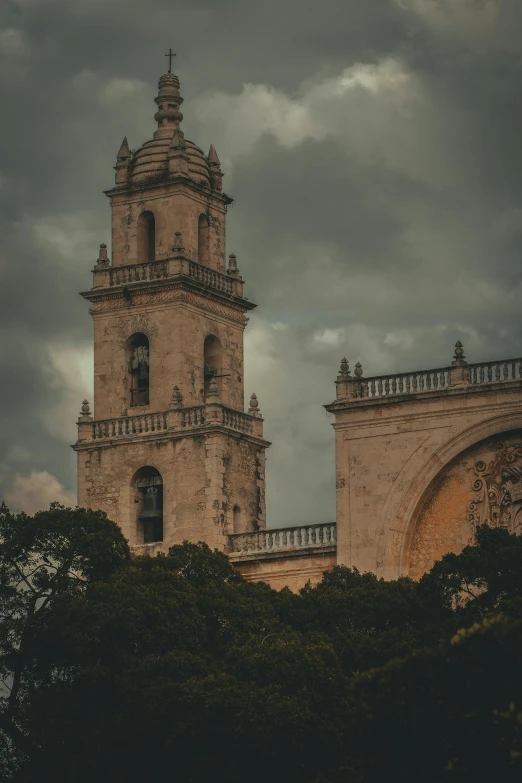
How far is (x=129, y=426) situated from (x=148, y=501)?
2.49m

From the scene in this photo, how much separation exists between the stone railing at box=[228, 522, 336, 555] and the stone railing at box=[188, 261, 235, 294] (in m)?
8.74

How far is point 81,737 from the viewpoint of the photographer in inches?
2149

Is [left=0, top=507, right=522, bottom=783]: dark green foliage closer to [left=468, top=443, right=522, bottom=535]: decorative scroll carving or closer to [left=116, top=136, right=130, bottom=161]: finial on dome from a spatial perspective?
[left=468, top=443, right=522, bottom=535]: decorative scroll carving

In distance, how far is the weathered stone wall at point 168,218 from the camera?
72.8 meters

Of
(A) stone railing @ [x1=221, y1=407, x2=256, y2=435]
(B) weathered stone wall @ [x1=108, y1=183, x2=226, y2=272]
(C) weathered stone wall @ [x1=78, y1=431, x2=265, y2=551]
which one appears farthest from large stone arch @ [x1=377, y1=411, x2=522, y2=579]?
(B) weathered stone wall @ [x1=108, y1=183, x2=226, y2=272]

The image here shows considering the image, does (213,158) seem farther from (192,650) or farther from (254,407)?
(192,650)

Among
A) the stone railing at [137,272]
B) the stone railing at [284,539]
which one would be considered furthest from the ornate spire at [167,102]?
the stone railing at [284,539]

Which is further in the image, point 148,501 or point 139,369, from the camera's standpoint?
point 139,369

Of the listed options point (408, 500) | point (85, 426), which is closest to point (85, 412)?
point (85, 426)

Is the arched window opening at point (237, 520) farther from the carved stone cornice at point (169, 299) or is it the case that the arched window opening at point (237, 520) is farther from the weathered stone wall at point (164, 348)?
the carved stone cornice at point (169, 299)

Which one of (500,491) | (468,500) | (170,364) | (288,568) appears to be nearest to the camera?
(500,491)

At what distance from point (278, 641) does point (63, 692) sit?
5318 mm

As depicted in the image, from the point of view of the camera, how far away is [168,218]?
7288cm

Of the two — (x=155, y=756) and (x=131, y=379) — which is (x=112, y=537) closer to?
(x=155, y=756)
